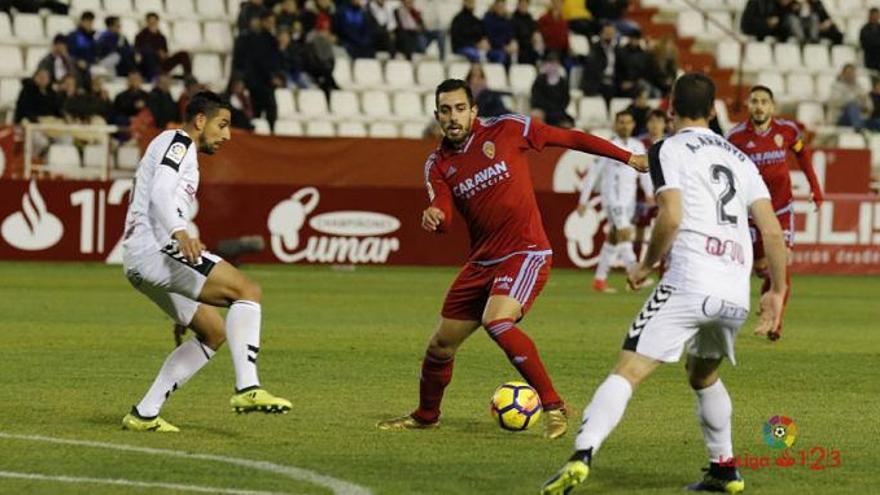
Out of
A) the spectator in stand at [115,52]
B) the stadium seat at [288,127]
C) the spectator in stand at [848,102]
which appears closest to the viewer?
the spectator in stand at [115,52]

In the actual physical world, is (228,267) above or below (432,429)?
above

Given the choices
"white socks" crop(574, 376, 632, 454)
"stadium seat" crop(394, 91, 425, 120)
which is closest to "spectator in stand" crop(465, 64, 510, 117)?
"stadium seat" crop(394, 91, 425, 120)

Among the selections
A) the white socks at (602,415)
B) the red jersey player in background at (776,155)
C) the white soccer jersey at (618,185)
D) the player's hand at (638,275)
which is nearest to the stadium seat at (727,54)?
the white soccer jersey at (618,185)

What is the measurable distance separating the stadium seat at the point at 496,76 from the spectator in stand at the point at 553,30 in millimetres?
1149

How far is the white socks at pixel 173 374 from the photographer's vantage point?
34.9 ft

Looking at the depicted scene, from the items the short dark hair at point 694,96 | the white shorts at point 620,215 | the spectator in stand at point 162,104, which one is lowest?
the white shorts at point 620,215

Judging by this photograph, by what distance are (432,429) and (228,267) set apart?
1.59 metres

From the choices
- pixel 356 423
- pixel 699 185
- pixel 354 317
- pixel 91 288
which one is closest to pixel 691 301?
pixel 699 185

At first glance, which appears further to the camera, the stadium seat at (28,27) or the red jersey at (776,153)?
the stadium seat at (28,27)

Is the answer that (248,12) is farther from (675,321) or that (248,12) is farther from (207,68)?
(675,321)

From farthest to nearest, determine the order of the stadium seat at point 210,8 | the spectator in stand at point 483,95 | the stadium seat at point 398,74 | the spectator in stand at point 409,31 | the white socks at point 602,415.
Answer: the spectator in stand at point 409,31 < the stadium seat at point 210,8 < the stadium seat at point 398,74 < the spectator in stand at point 483,95 < the white socks at point 602,415

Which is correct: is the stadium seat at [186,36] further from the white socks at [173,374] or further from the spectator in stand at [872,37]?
the white socks at [173,374]

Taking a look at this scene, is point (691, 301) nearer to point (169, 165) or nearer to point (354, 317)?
point (169, 165)

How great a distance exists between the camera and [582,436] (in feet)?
27.0
